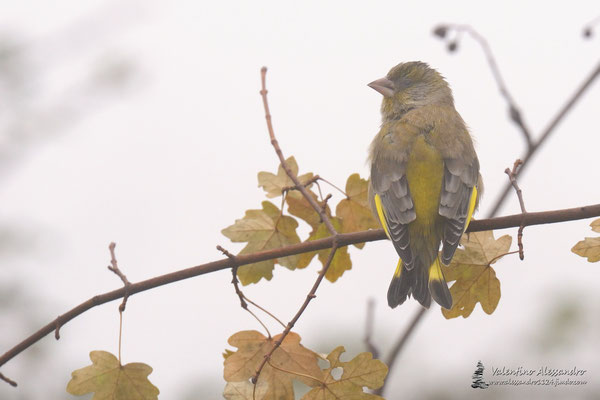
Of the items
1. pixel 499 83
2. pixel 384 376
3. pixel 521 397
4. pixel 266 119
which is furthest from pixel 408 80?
pixel 521 397

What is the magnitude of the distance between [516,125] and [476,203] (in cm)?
75

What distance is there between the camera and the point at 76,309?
Answer: 7.50 feet

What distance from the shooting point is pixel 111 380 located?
8.14 feet

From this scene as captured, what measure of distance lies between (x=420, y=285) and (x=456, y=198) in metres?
0.52

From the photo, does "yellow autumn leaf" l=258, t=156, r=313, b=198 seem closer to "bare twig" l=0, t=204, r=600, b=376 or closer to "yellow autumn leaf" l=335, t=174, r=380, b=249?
"yellow autumn leaf" l=335, t=174, r=380, b=249

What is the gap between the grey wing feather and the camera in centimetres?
306

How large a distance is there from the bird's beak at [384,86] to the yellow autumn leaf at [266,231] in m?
1.79

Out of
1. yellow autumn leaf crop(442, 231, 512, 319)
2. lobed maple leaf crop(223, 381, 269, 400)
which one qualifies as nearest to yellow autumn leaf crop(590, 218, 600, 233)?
yellow autumn leaf crop(442, 231, 512, 319)

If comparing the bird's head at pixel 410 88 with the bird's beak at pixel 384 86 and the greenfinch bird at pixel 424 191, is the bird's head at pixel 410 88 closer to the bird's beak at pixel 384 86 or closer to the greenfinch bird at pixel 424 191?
the bird's beak at pixel 384 86

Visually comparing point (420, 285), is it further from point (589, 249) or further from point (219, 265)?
point (219, 265)

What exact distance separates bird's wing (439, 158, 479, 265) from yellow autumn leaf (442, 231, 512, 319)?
0.11 metres

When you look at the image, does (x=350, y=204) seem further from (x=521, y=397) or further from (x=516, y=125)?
(x=521, y=397)

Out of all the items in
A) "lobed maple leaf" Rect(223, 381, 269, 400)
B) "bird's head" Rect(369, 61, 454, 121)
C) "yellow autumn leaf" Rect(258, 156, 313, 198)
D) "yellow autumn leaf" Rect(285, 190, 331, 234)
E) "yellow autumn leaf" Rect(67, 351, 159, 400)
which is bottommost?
"lobed maple leaf" Rect(223, 381, 269, 400)

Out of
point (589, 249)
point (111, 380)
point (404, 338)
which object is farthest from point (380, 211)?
point (111, 380)
